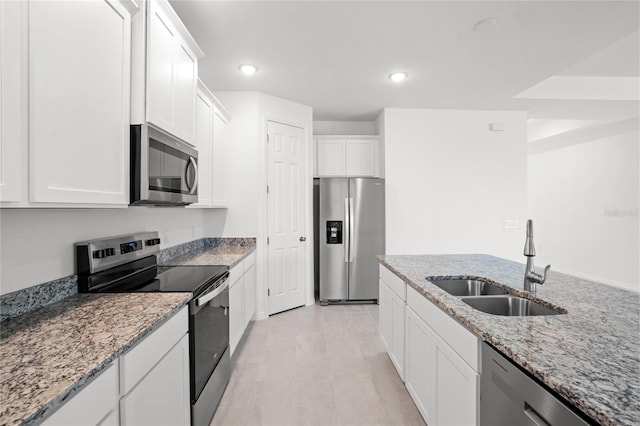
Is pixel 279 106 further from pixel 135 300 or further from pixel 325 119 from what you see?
pixel 135 300

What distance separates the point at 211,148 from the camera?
2.88 m

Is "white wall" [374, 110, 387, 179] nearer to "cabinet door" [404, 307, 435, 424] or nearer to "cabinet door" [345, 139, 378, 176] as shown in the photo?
"cabinet door" [345, 139, 378, 176]

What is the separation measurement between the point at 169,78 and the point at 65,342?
1421 mm

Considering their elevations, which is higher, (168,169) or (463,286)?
(168,169)

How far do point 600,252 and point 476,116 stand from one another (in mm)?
3514

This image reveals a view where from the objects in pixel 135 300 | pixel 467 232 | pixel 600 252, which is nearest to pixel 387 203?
pixel 467 232

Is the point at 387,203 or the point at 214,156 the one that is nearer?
the point at 214,156

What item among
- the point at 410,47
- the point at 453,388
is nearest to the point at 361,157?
the point at 410,47

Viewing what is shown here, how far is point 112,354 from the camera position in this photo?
92cm

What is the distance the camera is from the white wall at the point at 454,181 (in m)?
4.37

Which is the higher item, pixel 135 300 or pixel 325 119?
pixel 325 119

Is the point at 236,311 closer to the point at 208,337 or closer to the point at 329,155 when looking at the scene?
the point at 208,337

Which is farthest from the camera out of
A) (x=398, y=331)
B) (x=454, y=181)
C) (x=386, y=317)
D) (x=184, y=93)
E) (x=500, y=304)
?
(x=454, y=181)

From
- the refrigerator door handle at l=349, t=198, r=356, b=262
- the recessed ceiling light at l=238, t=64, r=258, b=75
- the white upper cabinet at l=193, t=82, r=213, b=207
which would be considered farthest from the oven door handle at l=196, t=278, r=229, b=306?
the refrigerator door handle at l=349, t=198, r=356, b=262
